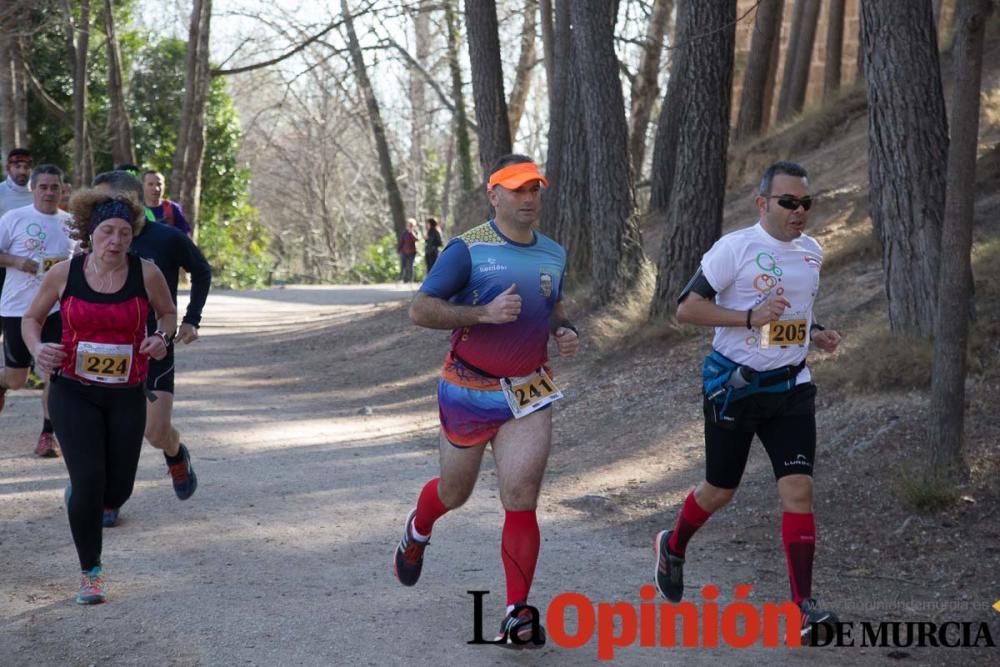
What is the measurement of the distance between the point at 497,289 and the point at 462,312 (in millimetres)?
221

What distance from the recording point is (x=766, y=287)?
6.57 metres

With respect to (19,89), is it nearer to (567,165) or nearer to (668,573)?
(567,165)

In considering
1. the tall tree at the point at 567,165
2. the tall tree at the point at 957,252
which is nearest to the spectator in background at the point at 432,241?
the tall tree at the point at 567,165

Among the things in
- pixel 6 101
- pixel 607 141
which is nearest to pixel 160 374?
pixel 607 141

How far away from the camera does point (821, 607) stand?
701cm

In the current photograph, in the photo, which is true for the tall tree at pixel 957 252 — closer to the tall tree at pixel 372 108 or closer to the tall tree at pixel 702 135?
the tall tree at pixel 702 135

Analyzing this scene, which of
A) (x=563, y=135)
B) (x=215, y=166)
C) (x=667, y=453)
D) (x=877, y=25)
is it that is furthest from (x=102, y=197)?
(x=215, y=166)

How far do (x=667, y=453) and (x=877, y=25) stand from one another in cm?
369

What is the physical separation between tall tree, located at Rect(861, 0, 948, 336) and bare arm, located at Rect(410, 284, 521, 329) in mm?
5389

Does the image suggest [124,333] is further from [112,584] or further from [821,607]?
[821,607]

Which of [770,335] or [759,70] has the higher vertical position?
[759,70]

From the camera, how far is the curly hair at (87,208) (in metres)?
7.09

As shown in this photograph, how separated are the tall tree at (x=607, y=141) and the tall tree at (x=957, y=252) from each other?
886 cm

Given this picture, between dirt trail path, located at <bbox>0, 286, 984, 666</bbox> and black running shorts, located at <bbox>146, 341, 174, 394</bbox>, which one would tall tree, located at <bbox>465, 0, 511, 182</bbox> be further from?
black running shorts, located at <bbox>146, 341, 174, 394</bbox>
